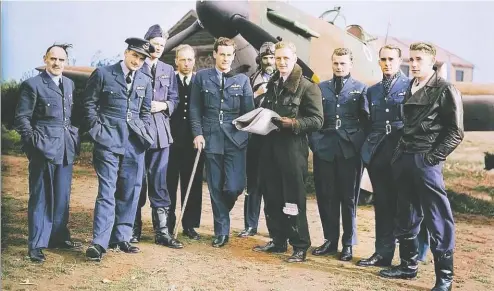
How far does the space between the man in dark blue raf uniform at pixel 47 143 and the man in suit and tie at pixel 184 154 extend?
0.76m

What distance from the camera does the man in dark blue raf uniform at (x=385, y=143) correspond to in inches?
123

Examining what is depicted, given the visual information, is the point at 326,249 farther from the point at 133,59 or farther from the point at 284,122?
the point at 133,59

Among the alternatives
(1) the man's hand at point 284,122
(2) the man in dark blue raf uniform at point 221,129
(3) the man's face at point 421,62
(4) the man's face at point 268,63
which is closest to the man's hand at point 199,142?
(2) the man in dark blue raf uniform at point 221,129

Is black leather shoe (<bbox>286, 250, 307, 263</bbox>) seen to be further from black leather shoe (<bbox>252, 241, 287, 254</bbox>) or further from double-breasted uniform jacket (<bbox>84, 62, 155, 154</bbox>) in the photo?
double-breasted uniform jacket (<bbox>84, 62, 155, 154</bbox>)

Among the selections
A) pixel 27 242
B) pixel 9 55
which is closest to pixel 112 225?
pixel 27 242

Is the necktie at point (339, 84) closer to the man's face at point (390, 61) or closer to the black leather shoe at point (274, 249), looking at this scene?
the man's face at point (390, 61)

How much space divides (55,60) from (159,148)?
2.75 ft

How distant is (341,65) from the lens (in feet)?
11.0

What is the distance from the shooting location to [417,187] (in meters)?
2.76

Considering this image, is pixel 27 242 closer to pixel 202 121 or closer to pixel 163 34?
pixel 202 121

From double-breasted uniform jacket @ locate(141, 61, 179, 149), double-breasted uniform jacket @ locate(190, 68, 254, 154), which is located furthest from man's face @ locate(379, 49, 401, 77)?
double-breasted uniform jacket @ locate(141, 61, 179, 149)

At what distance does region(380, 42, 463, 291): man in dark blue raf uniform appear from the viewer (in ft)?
8.68

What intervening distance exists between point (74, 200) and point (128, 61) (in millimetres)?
960

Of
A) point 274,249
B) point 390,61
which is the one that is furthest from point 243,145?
point 390,61
